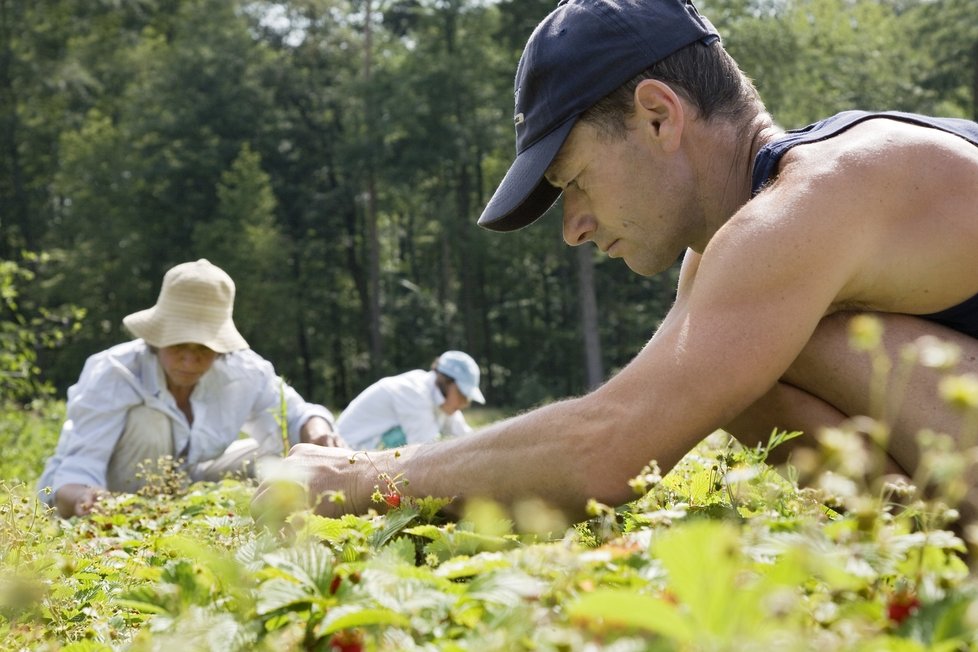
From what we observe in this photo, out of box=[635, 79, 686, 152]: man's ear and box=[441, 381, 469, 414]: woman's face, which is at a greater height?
box=[635, 79, 686, 152]: man's ear

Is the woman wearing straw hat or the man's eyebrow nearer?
the man's eyebrow

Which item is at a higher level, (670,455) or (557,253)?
(670,455)

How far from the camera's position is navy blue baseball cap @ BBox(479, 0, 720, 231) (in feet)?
8.92

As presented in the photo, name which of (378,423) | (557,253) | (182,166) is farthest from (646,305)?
(378,423)

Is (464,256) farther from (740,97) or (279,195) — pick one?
(740,97)

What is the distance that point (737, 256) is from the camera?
216 centimetres

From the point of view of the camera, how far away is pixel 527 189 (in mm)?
2779

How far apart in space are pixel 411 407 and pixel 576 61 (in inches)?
292

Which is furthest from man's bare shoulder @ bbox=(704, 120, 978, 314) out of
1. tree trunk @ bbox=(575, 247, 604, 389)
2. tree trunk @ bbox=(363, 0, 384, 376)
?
tree trunk @ bbox=(363, 0, 384, 376)

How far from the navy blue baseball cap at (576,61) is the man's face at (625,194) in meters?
0.07

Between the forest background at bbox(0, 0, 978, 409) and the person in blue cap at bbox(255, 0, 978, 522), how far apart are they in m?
30.6

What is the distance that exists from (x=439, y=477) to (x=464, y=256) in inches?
1555

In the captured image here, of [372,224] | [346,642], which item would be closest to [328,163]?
[372,224]

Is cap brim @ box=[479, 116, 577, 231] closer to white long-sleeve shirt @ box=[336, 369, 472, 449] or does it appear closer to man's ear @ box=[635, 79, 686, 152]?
man's ear @ box=[635, 79, 686, 152]
